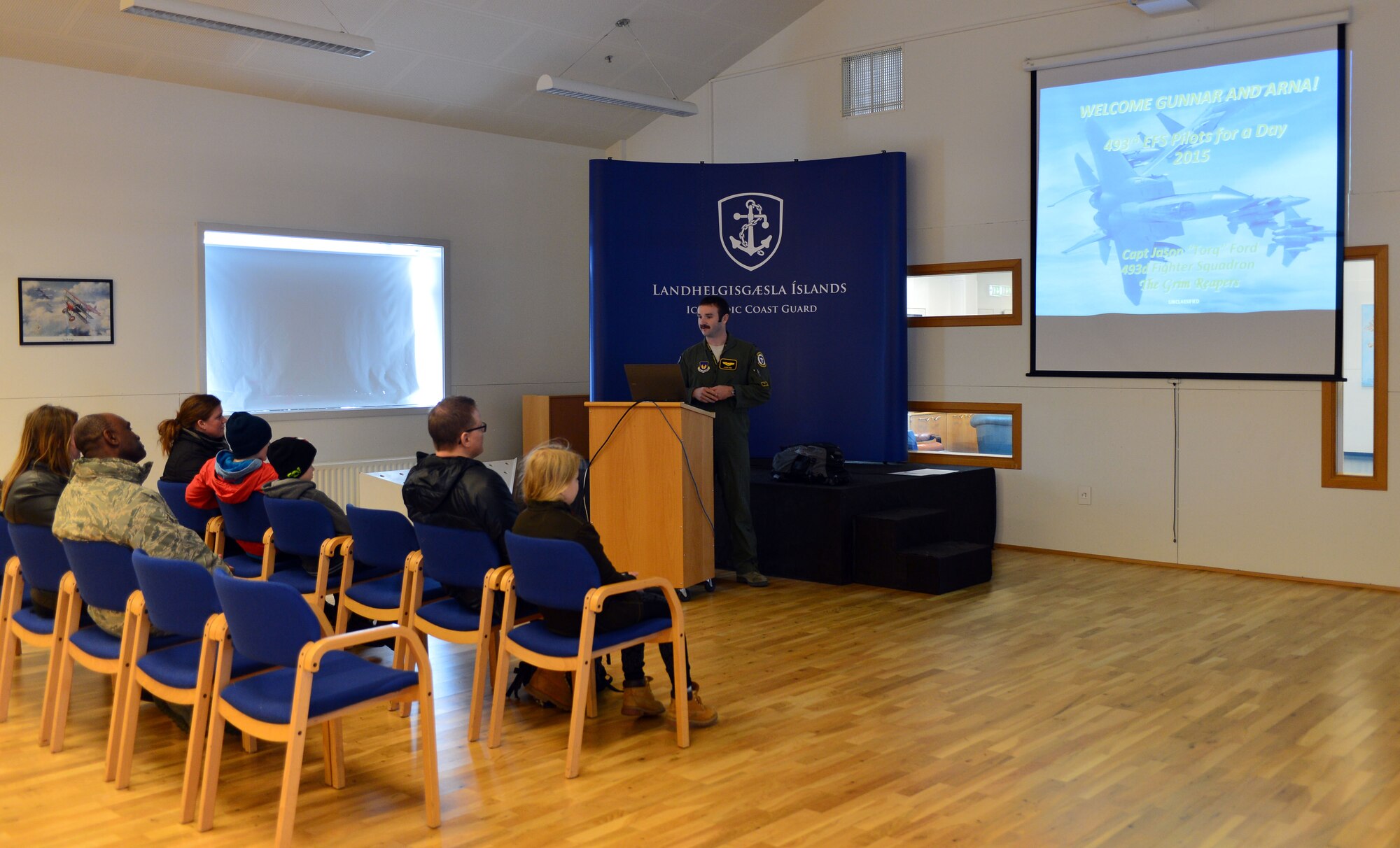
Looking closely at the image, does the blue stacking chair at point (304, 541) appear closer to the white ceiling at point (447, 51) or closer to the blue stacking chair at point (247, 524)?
the blue stacking chair at point (247, 524)

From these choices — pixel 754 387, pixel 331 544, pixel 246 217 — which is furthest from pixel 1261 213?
pixel 246 217

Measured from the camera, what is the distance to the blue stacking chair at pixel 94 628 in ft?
11.6

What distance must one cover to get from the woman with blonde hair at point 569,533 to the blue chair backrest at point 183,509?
1.98m

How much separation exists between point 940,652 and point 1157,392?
306cm

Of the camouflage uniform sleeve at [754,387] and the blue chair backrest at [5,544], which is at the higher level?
the camouflage uniform sleeve at [754,387]

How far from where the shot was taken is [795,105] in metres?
8.82

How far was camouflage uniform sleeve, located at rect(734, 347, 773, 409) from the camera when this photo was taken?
659 cm

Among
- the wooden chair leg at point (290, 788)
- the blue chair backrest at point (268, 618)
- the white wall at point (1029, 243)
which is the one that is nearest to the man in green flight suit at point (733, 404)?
the white wall at point (1029, 243)

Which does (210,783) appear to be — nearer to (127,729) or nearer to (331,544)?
(127,729)

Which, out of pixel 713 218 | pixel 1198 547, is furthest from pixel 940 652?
pixel 713 218

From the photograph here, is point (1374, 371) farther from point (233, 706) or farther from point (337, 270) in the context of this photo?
point (337, 270)

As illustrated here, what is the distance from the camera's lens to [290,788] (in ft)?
9.72

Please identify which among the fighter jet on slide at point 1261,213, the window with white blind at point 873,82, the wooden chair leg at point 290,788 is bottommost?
the wooden chair leg at point 290,788

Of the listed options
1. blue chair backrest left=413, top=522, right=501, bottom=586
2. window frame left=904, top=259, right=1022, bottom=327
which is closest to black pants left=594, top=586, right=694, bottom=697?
blue chair backrest left=413, top=522, right=501, bottom=586
